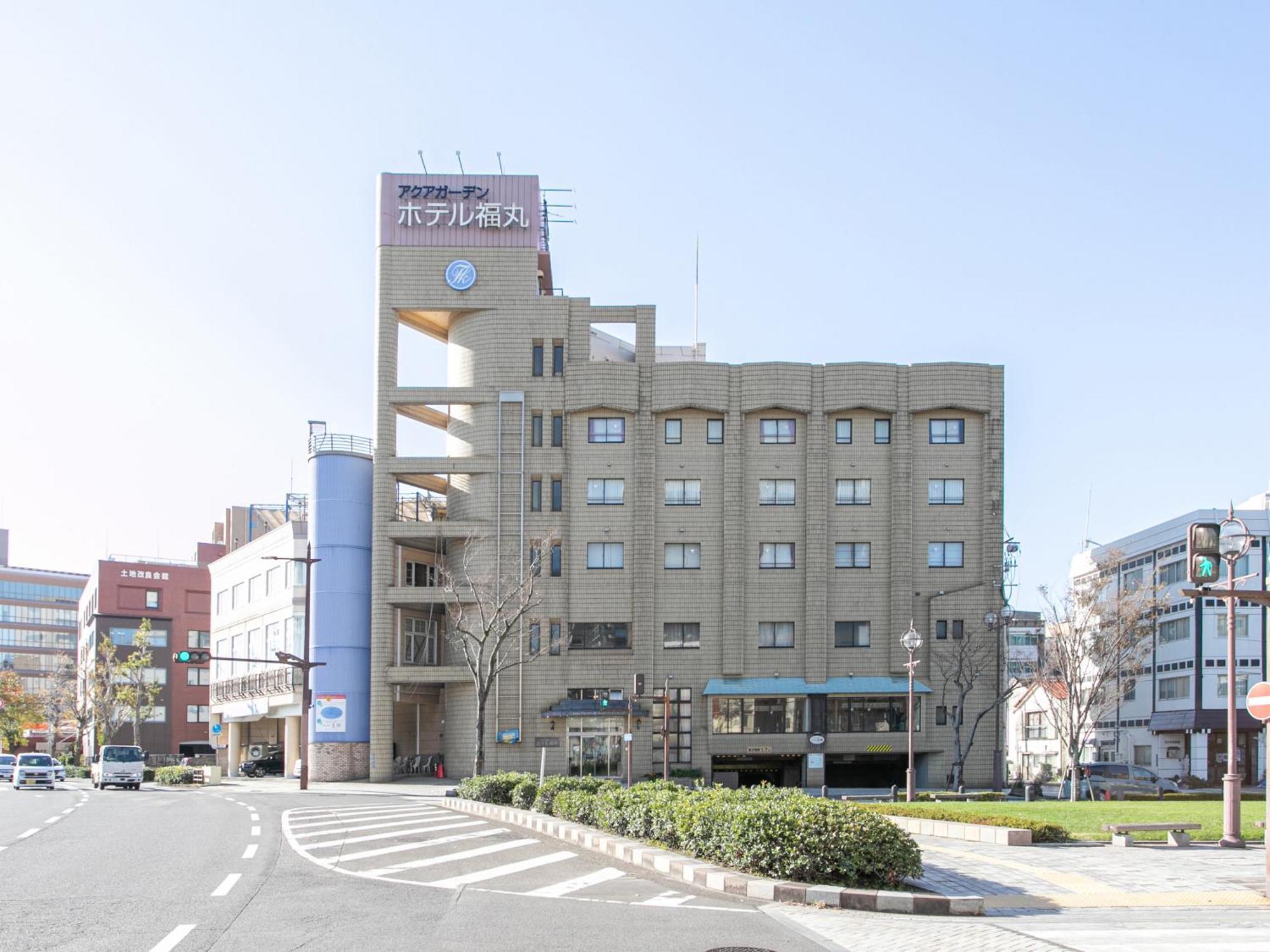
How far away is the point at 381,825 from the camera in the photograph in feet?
88.4

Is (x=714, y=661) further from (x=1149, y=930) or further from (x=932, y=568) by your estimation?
(x=1149, y=930)

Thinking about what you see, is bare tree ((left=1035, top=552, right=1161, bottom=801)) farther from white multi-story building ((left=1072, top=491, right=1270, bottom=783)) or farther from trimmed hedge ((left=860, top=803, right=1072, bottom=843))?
trimmed hedge ((left=860, top=803, right=1072, bottom=843))

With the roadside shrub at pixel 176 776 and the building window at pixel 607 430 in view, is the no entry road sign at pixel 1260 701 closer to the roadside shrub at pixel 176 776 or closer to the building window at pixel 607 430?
the building window at pixel 607 430

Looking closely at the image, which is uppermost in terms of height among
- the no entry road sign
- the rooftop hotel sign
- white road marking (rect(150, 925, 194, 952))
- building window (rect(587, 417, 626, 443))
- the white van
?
the rooftop hotel sign

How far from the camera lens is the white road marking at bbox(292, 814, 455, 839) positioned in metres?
24.2

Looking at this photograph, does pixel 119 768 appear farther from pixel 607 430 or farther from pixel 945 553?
pixel 945 553

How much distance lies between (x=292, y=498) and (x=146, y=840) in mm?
54083

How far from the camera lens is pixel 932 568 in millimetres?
59812

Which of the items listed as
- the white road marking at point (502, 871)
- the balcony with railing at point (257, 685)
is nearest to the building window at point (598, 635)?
the balcony with railing at point (257, 685)

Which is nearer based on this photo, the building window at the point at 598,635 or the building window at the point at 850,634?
the building window at the point at 598,635

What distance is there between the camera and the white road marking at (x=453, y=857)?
1783 centimetres

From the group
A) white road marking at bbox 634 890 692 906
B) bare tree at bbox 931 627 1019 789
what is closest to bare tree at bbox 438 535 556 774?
bare tree at bbox 931 627 1019 789

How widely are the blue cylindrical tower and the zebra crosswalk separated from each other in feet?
99.5

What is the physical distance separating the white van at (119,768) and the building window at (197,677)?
54.1 m
